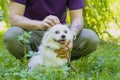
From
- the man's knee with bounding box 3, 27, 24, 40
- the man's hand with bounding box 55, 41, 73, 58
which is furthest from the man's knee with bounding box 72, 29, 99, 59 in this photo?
the man's knee with bounding box 3, 27, 24, 40

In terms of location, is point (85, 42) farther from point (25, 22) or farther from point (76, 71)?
point (25, 22)

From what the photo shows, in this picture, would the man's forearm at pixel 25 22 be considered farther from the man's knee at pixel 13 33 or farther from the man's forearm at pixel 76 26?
the man's forearm at pixel 76 26

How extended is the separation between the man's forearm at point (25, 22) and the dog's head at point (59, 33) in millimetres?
232

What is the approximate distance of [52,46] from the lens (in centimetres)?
377

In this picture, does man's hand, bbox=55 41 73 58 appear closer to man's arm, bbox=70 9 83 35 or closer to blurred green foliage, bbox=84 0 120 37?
man's arm, bbox=70 9 83 35

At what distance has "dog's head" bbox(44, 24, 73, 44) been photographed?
12.2 ft

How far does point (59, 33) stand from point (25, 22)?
412 millimetres

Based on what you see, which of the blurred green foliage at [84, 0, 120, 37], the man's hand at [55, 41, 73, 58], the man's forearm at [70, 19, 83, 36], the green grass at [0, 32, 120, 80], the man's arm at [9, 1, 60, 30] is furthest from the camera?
the blurred green foliage at [84, 0, 120, 37]

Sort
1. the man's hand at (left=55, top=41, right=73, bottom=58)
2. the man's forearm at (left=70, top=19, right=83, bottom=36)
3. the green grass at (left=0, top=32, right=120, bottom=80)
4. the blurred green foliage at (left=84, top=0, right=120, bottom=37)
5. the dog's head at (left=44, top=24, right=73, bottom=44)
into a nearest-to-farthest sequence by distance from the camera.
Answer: the green grass at (left=0, top=32, right=120, bottom=80)
the dog's head at (left=44, top=24, right=73, bottom=44)
the man's hand at (left=55, top=41, right=73, bottom=58)
the man's forearm at (left=70, top=19, right=83, bottom=36)
the blurred green foliage at (left=84, top=0, right=120, bottom=37)

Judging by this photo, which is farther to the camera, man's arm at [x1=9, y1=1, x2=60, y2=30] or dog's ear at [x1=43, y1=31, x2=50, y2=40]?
man's arm at [x1=9, y1=1, x2=60, y2=30]

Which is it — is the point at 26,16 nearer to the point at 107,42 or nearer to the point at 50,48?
the point at 50,48

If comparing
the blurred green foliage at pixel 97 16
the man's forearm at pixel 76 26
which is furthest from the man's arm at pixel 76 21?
the blurred green foliage at pixel 97 16

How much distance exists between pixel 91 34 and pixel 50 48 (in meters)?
0.60

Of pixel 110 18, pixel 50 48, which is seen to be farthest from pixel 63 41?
pixel 110 18
